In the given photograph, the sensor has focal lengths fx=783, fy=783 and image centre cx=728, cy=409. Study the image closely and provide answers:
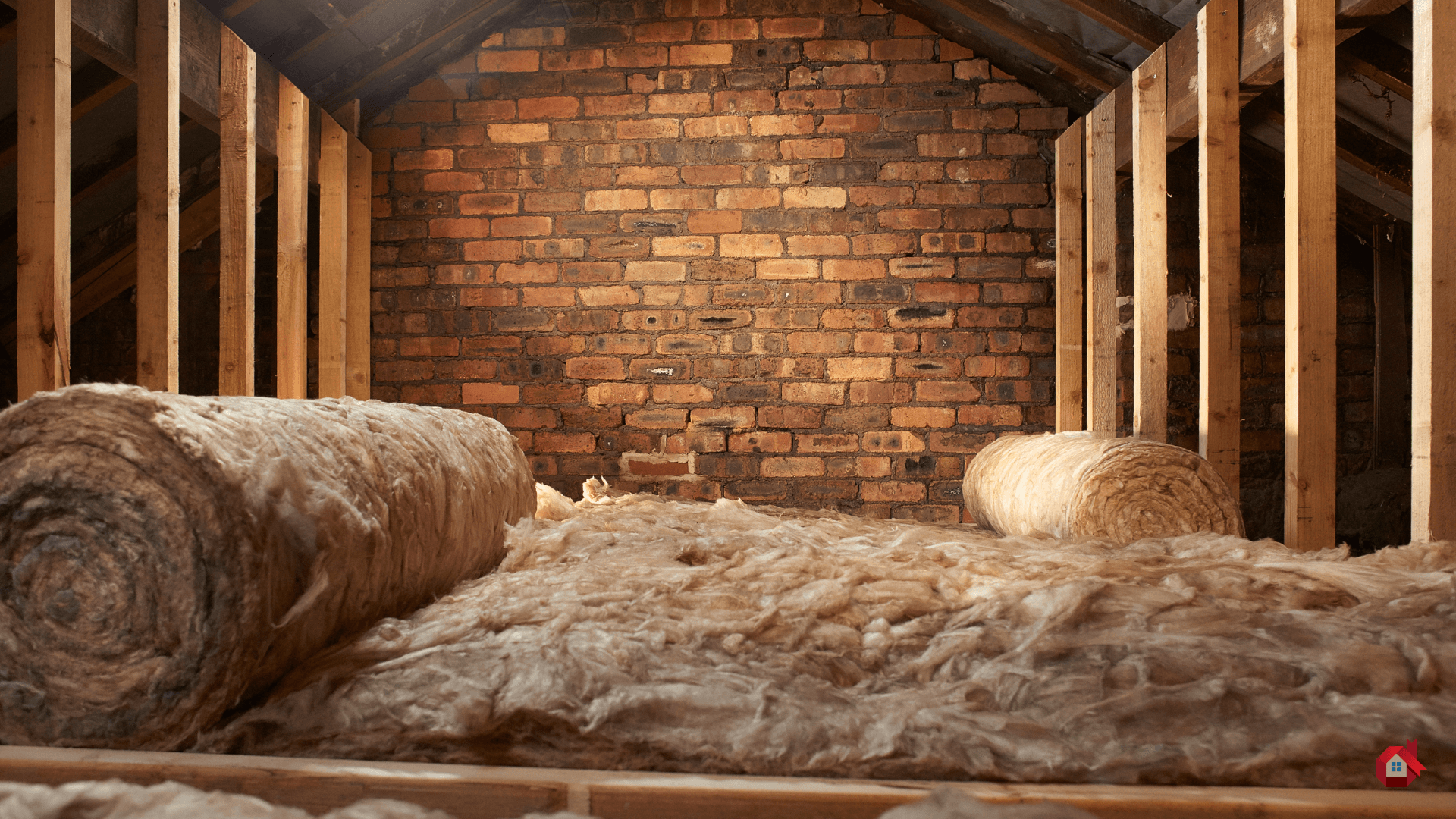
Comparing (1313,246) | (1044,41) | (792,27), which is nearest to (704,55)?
(792,27)

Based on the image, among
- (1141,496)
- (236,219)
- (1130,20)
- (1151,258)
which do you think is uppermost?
(1130,20)

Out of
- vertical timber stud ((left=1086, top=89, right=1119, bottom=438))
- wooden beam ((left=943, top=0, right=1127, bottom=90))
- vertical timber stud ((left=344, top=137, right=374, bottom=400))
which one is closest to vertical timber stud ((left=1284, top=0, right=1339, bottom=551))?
vertical timber stud ((left=1086, top=89, right=1119, bottom=438))

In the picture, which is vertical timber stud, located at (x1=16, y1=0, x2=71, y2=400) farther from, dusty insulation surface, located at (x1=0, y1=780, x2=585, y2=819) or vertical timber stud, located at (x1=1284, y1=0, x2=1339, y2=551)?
vertical timber stud, located at (x1=1284, y1=0, x2=1339, y2=551)

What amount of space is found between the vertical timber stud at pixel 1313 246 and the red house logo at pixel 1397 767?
50.2 inches

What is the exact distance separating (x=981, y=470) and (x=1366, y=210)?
73.2 inches

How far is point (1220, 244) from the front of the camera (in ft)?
7.07

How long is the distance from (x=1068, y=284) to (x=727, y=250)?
1.45 meters

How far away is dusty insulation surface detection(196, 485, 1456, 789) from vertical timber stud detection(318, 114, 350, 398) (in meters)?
2.19

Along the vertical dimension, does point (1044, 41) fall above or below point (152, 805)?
above

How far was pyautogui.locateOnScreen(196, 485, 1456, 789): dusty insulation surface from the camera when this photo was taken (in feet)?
2.69

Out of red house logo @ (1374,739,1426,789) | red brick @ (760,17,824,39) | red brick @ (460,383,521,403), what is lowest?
red house logo @ (1374,739,1426,789)

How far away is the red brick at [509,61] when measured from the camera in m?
3.53

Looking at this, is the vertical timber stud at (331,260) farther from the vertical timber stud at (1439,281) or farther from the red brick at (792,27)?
the vertical timber stud at (1439,281)

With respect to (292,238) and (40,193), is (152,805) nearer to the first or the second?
(40,193)
